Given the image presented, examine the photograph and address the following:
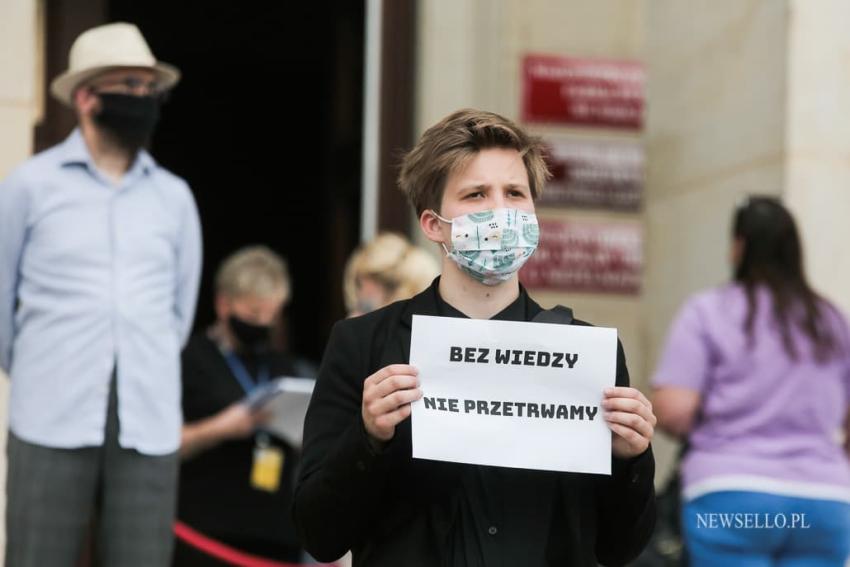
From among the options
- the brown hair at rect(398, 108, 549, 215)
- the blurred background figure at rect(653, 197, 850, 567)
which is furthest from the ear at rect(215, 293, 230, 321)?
the brown hair at rect(398, 108, 549, 215)

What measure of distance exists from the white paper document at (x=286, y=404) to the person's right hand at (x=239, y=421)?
1.7 inches

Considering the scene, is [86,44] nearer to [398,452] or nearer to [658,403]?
[658,403]

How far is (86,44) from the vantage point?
5113mm

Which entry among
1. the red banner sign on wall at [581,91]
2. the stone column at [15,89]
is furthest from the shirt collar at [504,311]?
the red banner sign on wall at [581,91]

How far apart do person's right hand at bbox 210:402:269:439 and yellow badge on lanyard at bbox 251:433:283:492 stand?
113 millimetres

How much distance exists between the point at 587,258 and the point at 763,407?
3187mm

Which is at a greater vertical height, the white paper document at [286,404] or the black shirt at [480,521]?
the black shirt at [480,521]

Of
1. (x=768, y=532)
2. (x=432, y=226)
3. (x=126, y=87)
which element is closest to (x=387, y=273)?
(x=126, y=87)

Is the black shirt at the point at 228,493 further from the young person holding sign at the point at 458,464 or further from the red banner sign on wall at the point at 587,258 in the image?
the young person holding sign at the point at 458,464

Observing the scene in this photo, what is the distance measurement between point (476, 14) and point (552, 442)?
5.45 m

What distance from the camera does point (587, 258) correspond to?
26.9ft

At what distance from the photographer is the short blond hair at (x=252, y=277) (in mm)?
6480

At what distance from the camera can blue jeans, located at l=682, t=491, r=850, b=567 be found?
4809 mm

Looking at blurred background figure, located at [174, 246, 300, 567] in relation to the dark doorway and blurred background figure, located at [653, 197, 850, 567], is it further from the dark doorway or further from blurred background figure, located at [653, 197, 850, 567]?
the dark doorway
